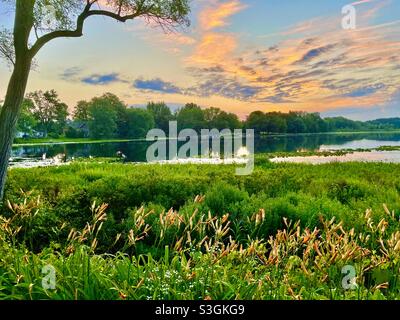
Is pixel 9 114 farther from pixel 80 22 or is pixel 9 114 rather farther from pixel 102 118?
pixel 102 118

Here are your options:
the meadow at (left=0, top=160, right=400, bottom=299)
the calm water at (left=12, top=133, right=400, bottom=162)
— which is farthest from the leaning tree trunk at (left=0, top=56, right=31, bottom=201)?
the calm water at (left=12, top=133, right=400, bottom=162)

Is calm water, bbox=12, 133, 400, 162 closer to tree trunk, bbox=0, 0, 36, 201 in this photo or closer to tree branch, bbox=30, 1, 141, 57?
tree branch, bbox=30, 1, 141, 57

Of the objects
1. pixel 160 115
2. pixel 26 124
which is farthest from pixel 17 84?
pixel 26 124

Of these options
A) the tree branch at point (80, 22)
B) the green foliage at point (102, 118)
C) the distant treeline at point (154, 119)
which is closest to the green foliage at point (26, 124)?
the distant treeline at point (154, 119)

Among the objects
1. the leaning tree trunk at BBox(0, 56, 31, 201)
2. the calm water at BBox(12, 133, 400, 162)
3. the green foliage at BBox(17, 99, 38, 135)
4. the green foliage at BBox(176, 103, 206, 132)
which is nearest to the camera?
the leaning tree trunk at BBox(0, 56, 31, 201)

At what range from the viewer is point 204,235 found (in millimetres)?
5043

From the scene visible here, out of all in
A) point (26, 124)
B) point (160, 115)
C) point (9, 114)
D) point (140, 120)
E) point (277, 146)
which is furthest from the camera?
point (26, 124)

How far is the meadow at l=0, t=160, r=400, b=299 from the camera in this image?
2.93 meters

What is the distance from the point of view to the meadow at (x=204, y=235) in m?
2.93

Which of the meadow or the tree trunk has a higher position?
the tree trunk

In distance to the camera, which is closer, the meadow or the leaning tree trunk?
the meadow
